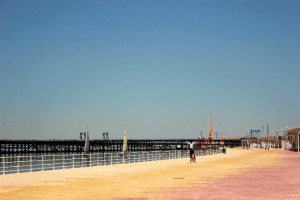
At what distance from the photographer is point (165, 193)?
19.5 meters

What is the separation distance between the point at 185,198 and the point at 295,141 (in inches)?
4676

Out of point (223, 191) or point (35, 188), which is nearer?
point (223, 191)

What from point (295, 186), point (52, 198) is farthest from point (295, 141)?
point (52, 198)

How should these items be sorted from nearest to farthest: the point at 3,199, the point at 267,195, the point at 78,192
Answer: the point at 3,199 < the point at 267,195 < the point at 78,192

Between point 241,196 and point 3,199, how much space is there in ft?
28.5

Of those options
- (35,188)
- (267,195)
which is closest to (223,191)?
(267,195)

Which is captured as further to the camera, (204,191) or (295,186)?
(295,186)

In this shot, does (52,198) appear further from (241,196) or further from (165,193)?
(241,196)

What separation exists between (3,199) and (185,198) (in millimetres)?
6484

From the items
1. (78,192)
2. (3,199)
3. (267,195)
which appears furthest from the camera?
(78,192)

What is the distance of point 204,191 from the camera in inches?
798

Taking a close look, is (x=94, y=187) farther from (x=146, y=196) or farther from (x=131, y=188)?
(x=146, y=196)

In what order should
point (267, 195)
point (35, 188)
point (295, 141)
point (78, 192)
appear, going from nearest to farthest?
point (267, 195) → point (78, 192) → point (35, 188) → point (295, 141)

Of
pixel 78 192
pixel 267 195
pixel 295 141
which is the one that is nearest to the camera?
pixel 267 195
